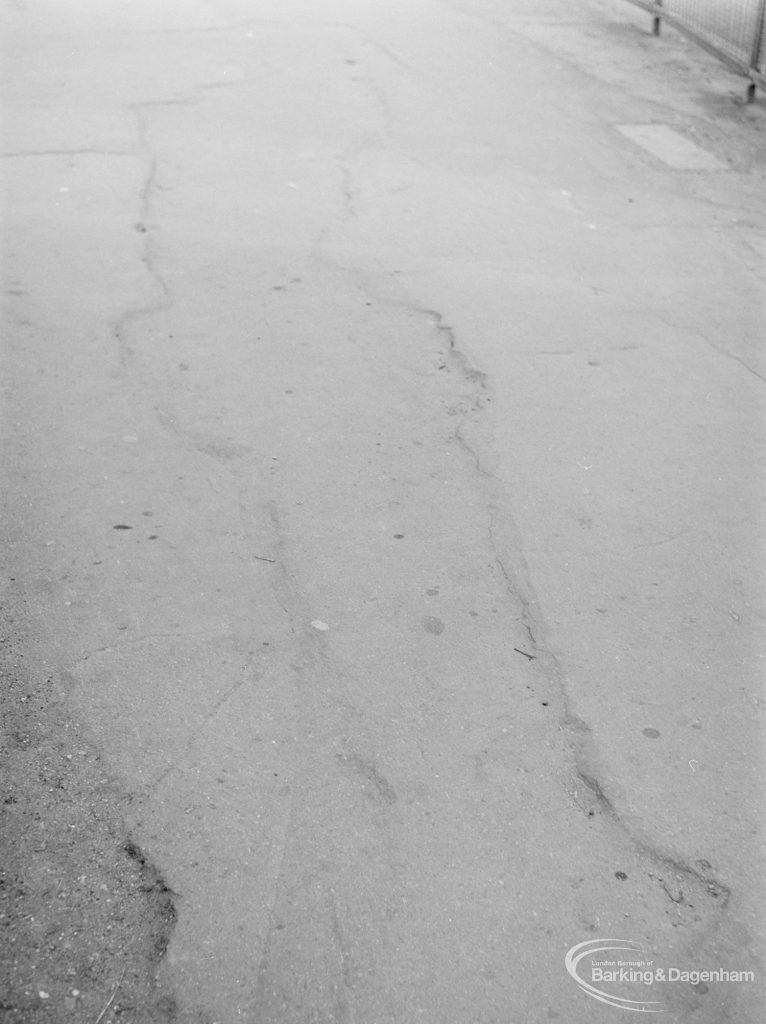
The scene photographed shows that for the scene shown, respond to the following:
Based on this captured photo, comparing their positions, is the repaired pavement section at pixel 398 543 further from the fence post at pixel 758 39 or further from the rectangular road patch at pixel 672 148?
the fence post at pixel 758 39

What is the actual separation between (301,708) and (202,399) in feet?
7.32

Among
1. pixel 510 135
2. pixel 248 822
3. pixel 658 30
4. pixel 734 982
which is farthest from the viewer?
pixel 658 30

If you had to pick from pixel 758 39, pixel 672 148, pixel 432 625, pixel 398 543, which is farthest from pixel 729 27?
pixel 432 625

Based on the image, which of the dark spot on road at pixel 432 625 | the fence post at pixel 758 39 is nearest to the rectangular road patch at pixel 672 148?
the fence post at pixel 758 39

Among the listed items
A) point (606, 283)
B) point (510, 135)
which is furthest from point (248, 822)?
point (510, 135)

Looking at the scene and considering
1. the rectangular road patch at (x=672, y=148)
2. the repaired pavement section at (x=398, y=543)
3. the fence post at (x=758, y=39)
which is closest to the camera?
the repaired pavement section at (x=398, y=543)

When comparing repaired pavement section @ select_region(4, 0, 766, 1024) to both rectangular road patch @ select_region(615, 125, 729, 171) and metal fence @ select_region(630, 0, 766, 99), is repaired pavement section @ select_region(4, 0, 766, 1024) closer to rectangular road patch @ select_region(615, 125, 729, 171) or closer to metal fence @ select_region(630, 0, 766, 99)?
rectangular road patch @ select_region(615, 125, 729, 171)

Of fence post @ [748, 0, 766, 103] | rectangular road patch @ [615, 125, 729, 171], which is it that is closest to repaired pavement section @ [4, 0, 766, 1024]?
rectangular road patch @ [615, 125, 729, 171]

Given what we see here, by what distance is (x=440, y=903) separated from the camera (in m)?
3.00

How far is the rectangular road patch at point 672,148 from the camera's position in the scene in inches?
360

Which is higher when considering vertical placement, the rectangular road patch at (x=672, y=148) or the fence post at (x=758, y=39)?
the fence post at (x=758, y=39)

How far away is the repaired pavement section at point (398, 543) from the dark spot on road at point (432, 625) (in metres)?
0.01

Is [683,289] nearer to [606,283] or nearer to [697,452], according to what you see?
[606,283]

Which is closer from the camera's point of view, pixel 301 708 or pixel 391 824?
pixel 391 824
